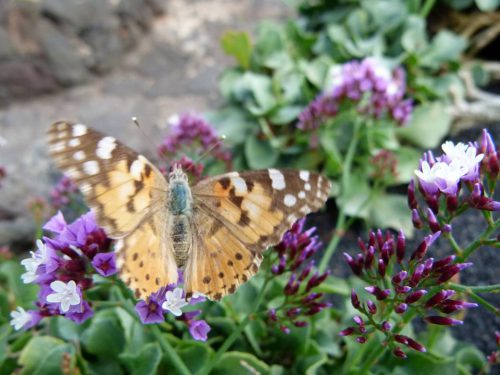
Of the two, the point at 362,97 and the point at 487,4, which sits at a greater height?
the point at 487,4

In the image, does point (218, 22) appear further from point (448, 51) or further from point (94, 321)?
point (94, 321)

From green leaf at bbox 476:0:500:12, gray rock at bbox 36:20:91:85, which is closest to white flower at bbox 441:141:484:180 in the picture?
green leaf at bbox 476:0:500:12

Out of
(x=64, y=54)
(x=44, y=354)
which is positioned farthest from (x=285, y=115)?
(x=44, y=354)

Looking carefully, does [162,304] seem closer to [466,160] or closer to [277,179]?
[277,179]

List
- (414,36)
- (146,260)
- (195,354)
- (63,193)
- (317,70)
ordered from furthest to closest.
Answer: (414,36), (317,70), (63,193), (195,354), (146,260)

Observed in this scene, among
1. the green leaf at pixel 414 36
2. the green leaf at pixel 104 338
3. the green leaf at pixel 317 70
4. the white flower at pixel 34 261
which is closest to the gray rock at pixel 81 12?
the green leaf at pixel 317 70
